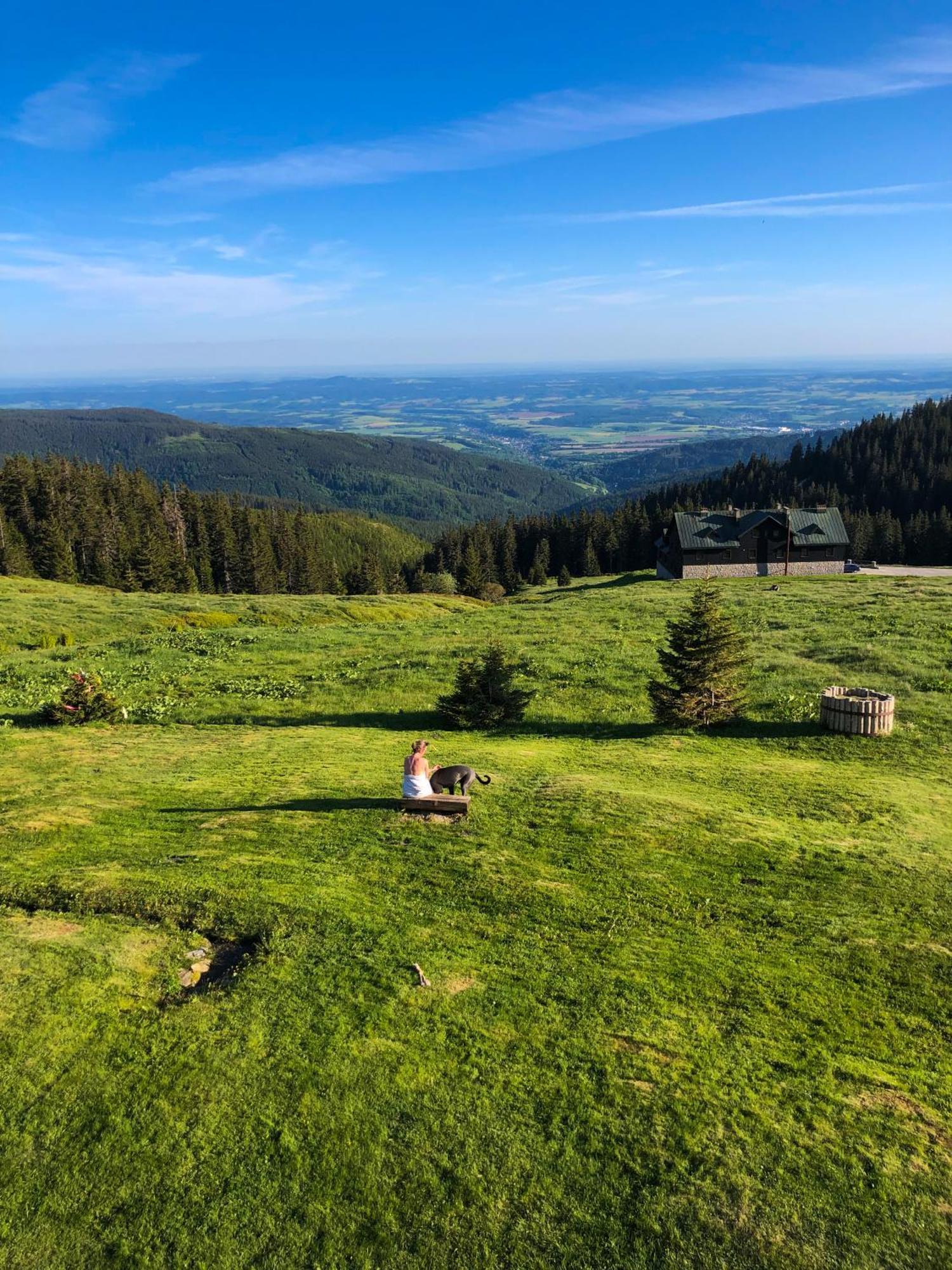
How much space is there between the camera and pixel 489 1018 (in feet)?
27.3

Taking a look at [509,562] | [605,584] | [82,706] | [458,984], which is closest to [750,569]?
[605,584]

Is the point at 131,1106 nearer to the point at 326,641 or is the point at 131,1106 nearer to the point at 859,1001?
the point at 859,1001

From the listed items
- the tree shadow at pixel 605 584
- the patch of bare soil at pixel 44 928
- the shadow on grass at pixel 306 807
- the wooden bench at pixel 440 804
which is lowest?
the tree shadow at pixel 605 584

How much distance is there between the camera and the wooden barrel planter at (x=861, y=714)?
1997 cm

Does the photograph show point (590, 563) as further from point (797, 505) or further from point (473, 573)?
point (797, 505)

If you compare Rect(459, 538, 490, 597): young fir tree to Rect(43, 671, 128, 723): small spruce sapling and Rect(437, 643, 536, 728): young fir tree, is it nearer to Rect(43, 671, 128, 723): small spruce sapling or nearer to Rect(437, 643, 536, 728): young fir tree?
Rect(437, 643, 536, 728): young fir tree

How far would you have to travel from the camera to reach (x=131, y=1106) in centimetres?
696

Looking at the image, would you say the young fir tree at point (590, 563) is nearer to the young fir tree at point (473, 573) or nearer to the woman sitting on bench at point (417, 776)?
the young fir tree at point (473, 573)

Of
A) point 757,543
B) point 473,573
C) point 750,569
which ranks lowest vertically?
point 473,573

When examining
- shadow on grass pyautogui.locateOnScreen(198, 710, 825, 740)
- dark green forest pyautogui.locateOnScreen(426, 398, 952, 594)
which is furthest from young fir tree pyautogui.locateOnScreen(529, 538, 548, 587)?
shadow on grass pyautogui.locateOnScreen(198, 710, 825, 740)

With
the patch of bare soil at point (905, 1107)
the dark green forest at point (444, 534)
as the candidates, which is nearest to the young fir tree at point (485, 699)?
the patch of bare soil at point (905, 1107)

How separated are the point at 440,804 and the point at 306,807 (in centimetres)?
298

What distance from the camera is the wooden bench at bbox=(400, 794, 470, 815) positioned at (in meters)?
13.9

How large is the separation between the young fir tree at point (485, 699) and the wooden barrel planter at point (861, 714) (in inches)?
373
